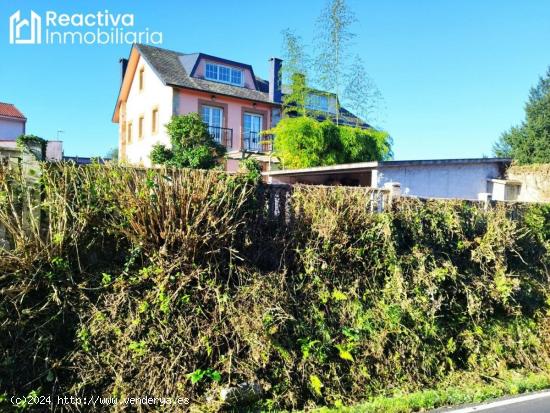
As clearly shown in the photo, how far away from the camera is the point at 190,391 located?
14.6 ft

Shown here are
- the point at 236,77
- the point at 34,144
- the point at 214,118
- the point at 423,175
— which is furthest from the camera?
the point at 236,77

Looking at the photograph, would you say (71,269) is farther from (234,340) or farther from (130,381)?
(234,340)

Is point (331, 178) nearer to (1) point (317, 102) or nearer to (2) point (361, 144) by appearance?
(2) point (361, 144)

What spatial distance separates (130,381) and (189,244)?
5.25 ft

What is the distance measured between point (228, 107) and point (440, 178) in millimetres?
13116

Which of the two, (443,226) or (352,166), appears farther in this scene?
(352,166)

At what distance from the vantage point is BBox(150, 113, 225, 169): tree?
14383 mm

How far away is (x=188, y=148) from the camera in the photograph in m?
14.8

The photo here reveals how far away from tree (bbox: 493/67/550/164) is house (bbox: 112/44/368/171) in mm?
14507

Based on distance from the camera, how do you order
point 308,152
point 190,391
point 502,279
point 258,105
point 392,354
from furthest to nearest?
point 258,105 < point 308,152 < point 502,279 < point 392,354 < point 190,391

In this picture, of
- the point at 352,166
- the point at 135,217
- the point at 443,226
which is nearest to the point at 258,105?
the point at 352,166

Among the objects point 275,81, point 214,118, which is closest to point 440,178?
point 214,118

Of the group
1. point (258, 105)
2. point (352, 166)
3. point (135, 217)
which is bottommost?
point (135, 217)

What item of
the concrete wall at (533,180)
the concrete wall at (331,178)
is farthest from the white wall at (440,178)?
the concrete wall at (331,178)
